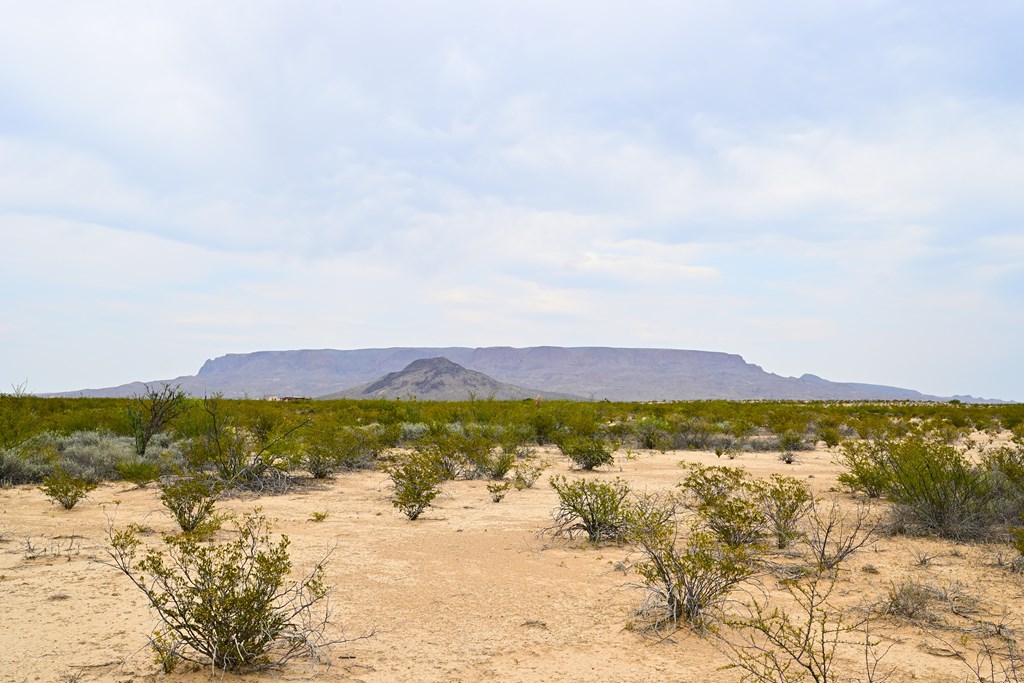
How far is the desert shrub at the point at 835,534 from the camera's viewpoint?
6445mm

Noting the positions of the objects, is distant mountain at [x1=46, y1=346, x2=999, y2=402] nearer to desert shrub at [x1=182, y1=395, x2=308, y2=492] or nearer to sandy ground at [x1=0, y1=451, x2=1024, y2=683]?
desert shrub at [x1=182, y1=395, x2=308, y2=492]

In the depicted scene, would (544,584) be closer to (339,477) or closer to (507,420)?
(339,477)

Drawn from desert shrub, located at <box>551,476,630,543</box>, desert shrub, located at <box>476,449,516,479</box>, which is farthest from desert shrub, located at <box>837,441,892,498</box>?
desert shrub, located at <box>476,449,516,479</box>

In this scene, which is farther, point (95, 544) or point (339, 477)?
point (339, 477)

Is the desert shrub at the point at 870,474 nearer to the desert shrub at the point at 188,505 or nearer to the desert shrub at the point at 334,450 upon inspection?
the desert shrub at the point at 188,505

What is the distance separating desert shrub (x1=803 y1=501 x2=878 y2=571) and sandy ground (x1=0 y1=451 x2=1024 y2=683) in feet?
0.77

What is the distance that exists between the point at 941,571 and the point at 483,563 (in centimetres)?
496

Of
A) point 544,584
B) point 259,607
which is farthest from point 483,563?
point 259,607

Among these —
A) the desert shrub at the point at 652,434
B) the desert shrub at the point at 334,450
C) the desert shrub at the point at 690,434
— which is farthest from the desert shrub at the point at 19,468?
the desert shrub at the point at 690,434

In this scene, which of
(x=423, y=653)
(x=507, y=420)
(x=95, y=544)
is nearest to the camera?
(x=423, y=653)

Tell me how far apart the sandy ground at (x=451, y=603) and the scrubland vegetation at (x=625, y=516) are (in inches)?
6.5

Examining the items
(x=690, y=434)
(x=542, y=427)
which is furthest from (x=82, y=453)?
(x=690, y=434)

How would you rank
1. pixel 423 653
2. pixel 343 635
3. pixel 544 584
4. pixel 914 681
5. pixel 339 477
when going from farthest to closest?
pixel 339 477
pixel 544 584
pixel 343 635
pixel 423 653
pixel 914 681

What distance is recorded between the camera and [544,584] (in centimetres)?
638
